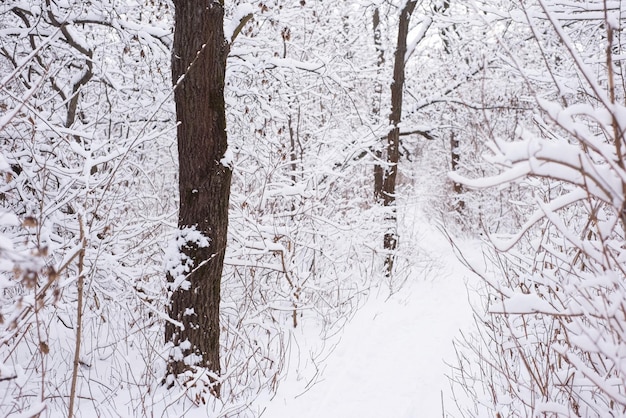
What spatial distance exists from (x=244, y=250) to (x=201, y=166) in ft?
5.56

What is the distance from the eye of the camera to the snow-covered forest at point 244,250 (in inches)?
65.2

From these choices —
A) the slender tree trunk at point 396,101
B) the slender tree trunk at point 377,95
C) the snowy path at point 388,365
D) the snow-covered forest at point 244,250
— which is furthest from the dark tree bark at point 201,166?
the slender tree trunk at point 377,95

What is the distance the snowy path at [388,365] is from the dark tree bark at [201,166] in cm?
98

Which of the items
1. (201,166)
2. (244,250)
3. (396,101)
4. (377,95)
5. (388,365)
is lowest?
(388,365)

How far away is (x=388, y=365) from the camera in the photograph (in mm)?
4895

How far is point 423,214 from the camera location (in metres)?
19.3

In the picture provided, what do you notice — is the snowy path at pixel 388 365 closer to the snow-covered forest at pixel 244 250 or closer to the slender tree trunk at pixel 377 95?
the snow-covered forest at pixel 244 250

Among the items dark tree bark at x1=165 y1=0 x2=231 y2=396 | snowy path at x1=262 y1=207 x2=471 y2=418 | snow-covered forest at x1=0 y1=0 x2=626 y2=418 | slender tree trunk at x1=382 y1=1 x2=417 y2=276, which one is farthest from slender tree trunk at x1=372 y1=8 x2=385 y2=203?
dark tree bark at x1=165 y1=0 x2=231 y2=396

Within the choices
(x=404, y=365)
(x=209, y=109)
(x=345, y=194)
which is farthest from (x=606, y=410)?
(x=345, y=194)

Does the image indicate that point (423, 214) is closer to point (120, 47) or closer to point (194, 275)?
point (120, 47)

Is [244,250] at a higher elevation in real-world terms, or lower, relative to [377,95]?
lower

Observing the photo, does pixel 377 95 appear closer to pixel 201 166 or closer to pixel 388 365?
pixel 388 365

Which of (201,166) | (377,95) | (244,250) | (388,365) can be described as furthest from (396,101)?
(201,166)

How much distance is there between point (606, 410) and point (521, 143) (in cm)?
198
